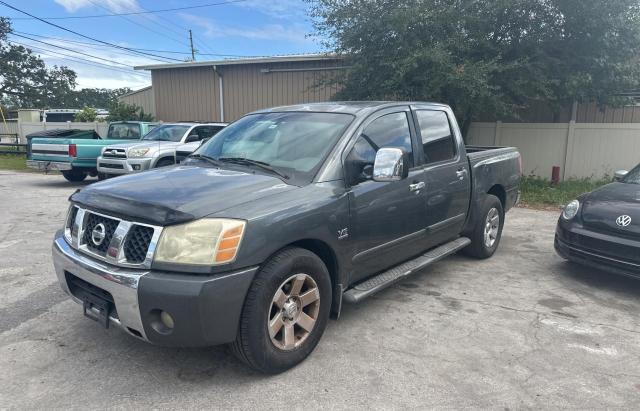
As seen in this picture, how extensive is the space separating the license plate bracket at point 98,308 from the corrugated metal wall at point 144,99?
19.5 m

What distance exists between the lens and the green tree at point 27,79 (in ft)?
142

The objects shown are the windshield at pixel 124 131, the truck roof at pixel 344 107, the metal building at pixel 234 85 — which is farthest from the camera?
the metal building at pixel 234 85

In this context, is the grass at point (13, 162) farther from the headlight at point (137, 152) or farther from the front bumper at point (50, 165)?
the headlight at point (137, 152)

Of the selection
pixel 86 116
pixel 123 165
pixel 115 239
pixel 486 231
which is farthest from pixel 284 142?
pixel 86 116

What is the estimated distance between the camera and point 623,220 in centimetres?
462

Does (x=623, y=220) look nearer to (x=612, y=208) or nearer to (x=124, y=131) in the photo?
(x=612, y=208)

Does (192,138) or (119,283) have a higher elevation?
(192,138)

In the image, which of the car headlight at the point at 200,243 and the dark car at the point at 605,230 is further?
the dark car at the point at 605,230

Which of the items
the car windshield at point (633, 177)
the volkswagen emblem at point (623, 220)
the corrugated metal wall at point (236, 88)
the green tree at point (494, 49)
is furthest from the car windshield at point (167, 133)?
the volkswagen emblem at point (623, 220)

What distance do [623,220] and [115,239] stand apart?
4672mm

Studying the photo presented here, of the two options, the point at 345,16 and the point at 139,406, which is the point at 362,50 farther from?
the point at 139,406

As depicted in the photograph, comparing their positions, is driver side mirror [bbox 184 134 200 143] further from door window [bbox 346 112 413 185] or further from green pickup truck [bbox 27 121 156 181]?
door window [bbox 346 112 413 185]

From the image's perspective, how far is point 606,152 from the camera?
11.6 metres

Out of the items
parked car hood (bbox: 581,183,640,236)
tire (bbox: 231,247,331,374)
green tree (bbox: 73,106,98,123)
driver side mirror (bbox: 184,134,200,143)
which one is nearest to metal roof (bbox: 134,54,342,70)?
green tree (bbox: 73,106,98,123)
